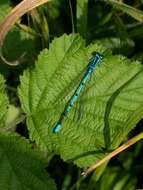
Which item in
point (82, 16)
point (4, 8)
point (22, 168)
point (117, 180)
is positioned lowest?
point (117, 180)

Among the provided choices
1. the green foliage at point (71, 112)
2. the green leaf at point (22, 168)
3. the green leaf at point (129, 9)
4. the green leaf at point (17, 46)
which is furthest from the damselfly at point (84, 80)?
the green leaf at point (17, 46)

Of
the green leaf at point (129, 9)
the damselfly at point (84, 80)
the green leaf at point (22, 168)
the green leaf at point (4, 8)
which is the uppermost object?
the green leaf at point (4, 8)

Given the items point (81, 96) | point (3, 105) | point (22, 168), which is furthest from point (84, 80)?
point (22, 168)

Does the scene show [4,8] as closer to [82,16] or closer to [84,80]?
[82,16]

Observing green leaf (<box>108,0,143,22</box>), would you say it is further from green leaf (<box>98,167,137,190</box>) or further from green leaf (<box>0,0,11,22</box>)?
green leaf (<box>98,167,137,190</box>)

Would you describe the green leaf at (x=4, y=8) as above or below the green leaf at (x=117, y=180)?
above

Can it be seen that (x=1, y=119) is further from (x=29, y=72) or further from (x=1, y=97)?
(x=29, y=72)

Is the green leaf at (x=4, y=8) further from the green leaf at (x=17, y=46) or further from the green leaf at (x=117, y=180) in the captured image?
the green leaf at (x=117, y=180)
